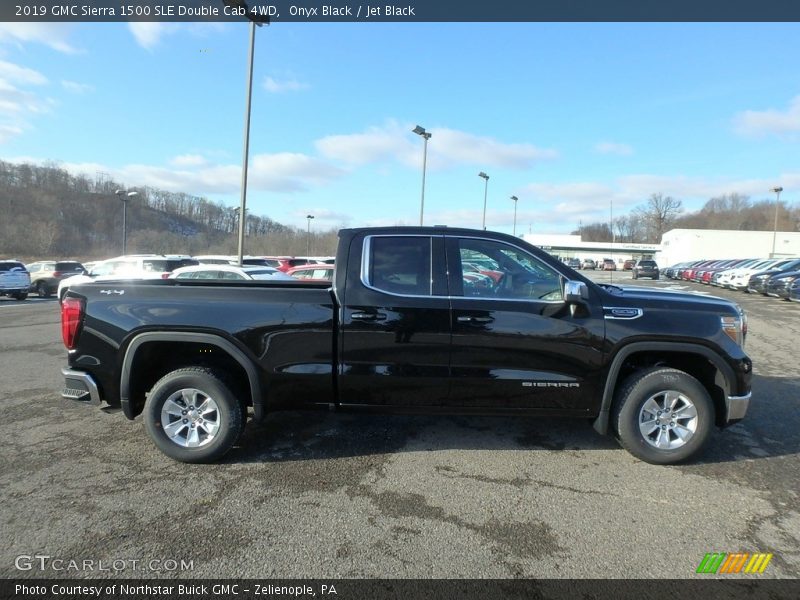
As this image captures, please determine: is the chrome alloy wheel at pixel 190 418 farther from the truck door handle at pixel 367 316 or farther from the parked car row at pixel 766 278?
the parked car row at pixel 766 278

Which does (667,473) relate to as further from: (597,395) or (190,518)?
(190,518)

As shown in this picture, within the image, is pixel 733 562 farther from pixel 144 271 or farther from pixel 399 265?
pixel 144 271

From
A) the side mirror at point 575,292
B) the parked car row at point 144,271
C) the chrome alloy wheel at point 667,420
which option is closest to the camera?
the side mirror at point 575,292

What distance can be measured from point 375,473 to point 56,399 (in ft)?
13.8

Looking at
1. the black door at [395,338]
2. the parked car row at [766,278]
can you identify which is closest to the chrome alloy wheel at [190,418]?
the black door at [395,338]

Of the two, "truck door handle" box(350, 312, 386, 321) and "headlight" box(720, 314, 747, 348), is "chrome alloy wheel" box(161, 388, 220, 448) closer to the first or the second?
"truck door handle" box(350, 312, 386, 321)

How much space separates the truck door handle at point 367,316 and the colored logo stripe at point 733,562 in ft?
8.41

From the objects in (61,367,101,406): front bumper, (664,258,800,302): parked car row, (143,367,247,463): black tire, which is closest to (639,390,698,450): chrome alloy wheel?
(143,367,247,463): black tire

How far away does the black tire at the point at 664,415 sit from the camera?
12.4ft

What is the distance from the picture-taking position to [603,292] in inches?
151

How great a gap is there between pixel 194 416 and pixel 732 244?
76548 millimetres

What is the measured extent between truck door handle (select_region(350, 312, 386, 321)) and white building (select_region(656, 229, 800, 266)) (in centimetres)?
7134

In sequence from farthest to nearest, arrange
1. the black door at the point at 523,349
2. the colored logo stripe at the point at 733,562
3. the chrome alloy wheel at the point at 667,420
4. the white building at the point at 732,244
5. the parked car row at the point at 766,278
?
1. the white building at the point at 732,244
2. the parked car row at the point at 766,278
3. the chrome alloy wheel at the point at 667,420
4. the black door at the point at 523,349
5. the colored logo stripe at the point at 733,562

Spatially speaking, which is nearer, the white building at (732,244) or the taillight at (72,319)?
the taillight at (72,319)
